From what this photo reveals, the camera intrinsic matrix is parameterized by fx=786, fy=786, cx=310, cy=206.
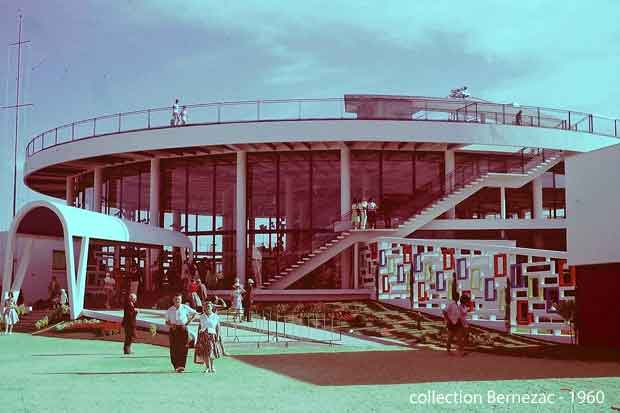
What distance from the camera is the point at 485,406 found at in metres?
10.6

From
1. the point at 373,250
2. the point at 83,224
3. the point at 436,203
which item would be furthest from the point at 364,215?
the point at 83,224

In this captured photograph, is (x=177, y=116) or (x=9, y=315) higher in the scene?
(x=177, y=116)

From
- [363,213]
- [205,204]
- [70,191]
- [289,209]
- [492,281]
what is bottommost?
[492,281]

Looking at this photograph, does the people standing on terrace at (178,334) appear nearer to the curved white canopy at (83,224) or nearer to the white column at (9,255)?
the curved white canopy at (83,224)

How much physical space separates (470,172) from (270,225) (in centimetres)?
985

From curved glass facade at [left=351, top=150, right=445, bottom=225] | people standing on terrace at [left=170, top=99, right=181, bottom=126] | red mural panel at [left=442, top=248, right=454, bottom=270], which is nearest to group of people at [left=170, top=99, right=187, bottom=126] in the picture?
people standing on terrace at [left=170, top=99, right=181, bottom=126]

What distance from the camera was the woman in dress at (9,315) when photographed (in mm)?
26141

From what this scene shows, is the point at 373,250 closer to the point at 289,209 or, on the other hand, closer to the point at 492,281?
the point at 289,209

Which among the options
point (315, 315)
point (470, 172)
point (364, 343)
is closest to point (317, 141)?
point (470, 172)

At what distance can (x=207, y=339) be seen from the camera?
15.2m

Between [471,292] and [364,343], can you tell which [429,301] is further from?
[364,343]

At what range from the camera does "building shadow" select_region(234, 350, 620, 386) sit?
13680 millimetres

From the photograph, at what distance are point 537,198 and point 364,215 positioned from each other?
10054 millimetres

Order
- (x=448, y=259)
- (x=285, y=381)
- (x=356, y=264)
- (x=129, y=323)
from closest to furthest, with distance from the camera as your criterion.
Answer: (x=285, y=381) → (x=129, y=323) → (x=448, y=259) → (x=356, y=264)
